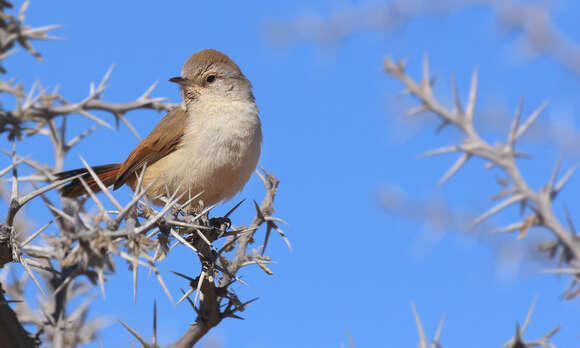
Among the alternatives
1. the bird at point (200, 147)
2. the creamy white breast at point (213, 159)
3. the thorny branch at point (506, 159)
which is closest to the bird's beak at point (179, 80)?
the bird at point (200, 147)

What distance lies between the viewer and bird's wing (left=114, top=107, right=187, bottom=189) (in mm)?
5285

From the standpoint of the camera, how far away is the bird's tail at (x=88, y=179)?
510cm

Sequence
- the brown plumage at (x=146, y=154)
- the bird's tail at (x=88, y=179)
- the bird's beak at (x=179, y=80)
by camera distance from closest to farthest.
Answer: the bird's tail at (x=88, y=179), the brown plumage at (x=146, y=154), the bird's beak at (x=179, y=80)

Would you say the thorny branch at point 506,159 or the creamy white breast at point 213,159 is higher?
the creamy white breast at point 213,159

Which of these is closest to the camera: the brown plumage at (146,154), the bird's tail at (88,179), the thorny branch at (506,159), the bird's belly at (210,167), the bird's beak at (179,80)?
the thorny branch at (506,159)

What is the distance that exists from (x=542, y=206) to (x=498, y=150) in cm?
29

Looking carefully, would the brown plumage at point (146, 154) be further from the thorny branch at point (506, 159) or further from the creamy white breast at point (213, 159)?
the thorny branch at point (506, 159)


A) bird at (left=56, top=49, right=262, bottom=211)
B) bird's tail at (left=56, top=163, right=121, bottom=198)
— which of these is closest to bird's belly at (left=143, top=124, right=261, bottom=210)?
bird at (left=56, top=49, right=262, bottom=211)

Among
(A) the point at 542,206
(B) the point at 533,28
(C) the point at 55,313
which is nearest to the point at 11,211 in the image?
(C) the point at 55,313

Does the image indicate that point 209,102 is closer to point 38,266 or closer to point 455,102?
point 38,266

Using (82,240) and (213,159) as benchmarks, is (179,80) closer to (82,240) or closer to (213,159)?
(213,159)

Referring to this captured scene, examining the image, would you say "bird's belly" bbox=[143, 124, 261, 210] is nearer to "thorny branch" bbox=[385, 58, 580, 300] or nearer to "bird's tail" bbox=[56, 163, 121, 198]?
"bird's tail" bbox=[56, 163, 121, 198]

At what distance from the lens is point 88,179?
17.2ft

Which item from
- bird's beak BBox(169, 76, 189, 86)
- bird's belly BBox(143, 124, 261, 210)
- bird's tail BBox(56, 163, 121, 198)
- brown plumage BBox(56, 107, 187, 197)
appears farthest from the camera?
bird's beak BBox(169, 76, 189, 86)
